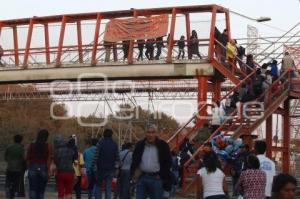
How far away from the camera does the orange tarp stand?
28.1 m

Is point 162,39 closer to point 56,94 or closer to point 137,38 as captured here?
point 137,38

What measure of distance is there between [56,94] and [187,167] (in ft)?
76.8

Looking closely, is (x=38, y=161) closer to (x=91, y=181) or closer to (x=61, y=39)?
(x=91, y=181)

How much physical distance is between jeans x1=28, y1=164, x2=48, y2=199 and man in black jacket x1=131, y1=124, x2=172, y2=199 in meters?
3.67

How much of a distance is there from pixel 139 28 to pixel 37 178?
→ 535 inches

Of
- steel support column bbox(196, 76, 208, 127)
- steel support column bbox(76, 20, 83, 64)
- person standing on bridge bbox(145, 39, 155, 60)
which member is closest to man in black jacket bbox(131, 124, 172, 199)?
steel support column bbox(196, 76, 208, 127)

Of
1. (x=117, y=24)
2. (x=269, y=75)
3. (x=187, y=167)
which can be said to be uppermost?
(x=117, y=24)

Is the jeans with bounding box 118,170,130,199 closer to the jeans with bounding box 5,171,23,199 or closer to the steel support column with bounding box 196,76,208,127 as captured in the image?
the jeans with bounding box 5,171,23,199

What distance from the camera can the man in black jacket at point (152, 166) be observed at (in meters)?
12.3

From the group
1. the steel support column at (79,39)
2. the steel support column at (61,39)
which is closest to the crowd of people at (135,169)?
the steel support column at (79,39)

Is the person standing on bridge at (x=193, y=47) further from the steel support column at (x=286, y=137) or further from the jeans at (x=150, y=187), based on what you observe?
the jeans at (x=150, y=187)

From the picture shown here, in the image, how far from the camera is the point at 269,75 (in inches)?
966

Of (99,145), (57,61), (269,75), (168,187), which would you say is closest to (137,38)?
(57,61)

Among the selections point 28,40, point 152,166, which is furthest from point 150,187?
point 28,40
